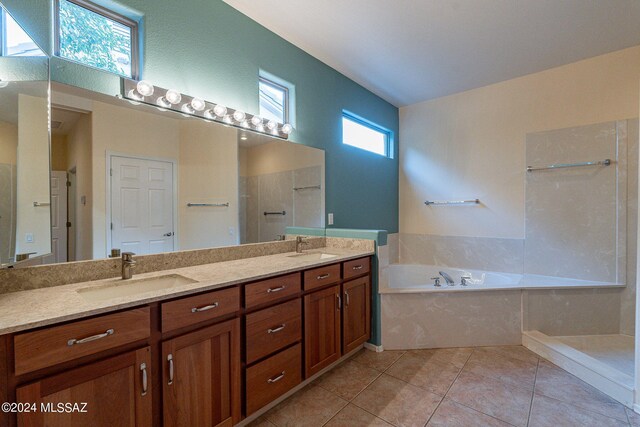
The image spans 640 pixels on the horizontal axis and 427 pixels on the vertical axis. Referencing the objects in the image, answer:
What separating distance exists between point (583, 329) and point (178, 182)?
3635mm

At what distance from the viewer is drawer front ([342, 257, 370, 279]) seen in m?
2.13

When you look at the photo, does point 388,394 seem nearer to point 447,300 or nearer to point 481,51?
point 447,300

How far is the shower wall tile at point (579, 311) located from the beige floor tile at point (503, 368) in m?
0.58

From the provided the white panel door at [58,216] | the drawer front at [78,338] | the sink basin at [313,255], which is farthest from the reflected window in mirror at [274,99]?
the drawer front at [78,338]

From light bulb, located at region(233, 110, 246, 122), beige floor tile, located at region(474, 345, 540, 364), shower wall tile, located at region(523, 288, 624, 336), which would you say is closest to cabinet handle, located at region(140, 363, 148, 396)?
light bulb, located at region(233, 110, 246, 122)

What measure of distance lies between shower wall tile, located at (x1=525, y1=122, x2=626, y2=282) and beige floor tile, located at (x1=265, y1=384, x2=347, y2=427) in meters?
2.54

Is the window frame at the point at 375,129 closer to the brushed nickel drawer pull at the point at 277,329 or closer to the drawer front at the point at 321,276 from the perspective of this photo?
the drawer front at the point at 321,276

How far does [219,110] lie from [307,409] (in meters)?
2.00

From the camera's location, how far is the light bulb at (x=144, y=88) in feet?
5.16

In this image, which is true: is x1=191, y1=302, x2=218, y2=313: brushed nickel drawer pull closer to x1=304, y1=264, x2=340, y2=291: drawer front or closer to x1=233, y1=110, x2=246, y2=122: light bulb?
x1=304, y1=264, x2=340, y2=291: drawer front

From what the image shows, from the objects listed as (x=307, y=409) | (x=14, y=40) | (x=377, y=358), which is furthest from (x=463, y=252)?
(x=14, y=40)

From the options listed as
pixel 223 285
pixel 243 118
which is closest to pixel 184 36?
pixel 243 118

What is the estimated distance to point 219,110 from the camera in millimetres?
1931

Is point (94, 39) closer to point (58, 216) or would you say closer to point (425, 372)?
point (58, 216)
